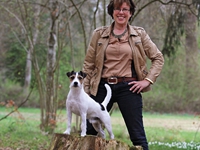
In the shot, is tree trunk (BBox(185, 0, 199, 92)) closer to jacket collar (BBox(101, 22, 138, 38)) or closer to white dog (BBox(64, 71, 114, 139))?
jacket collar (BBox(101, 22, 138, 38))

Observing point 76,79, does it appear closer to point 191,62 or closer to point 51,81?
point 51,81

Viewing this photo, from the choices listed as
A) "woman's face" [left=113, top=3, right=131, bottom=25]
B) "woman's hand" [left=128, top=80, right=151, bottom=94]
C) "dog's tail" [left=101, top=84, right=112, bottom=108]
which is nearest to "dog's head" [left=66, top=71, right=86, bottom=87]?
"dog's tail" [left=101, top=84, right=112, bottom=108]

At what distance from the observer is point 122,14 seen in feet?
13.4

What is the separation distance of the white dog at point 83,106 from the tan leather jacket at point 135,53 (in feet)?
0.91

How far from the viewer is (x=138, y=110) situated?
4.14 meters

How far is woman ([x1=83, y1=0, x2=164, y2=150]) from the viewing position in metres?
4.10

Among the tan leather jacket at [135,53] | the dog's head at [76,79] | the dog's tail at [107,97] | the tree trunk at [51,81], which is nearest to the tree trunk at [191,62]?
the tree trunk at [51,81]

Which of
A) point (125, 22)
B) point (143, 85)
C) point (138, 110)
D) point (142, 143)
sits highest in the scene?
point (125, 22)

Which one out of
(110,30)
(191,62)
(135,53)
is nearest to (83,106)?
(135,53)

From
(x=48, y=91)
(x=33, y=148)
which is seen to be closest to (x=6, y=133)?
(x=48, y=91)

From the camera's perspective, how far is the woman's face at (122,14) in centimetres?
408

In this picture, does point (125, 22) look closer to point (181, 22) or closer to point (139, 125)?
point (139, 125)

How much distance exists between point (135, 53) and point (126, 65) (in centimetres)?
17

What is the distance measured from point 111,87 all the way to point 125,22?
2.37 feet
